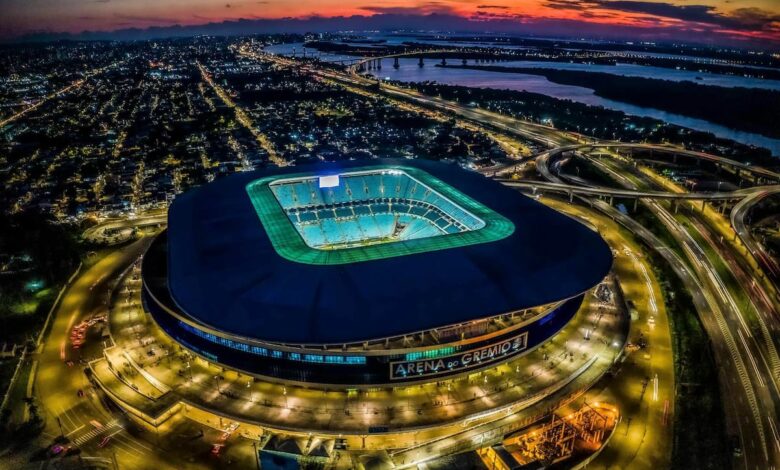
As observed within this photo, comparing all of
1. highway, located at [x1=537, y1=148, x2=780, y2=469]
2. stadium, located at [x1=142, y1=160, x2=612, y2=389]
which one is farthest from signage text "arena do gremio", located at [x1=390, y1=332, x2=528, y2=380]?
highway, located at [x1=537, y1=148, x2=780, y2=469]

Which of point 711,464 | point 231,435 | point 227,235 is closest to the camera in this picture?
point 711,464

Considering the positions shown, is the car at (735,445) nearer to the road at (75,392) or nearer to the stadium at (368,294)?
the stadium at (368,294)

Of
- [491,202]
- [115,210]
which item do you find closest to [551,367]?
[491,202]

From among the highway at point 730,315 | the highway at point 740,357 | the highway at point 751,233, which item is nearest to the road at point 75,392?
the highway at point 740,357

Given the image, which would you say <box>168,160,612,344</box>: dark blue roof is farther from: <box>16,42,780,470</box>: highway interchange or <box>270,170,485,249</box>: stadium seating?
<box>16,42,780,470</box>: highway interchange

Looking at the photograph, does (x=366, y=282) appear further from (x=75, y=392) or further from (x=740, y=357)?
(x=740, y=357)

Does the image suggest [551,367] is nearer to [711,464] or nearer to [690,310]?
[711,464]

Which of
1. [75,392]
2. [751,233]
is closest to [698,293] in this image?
[751,233]
